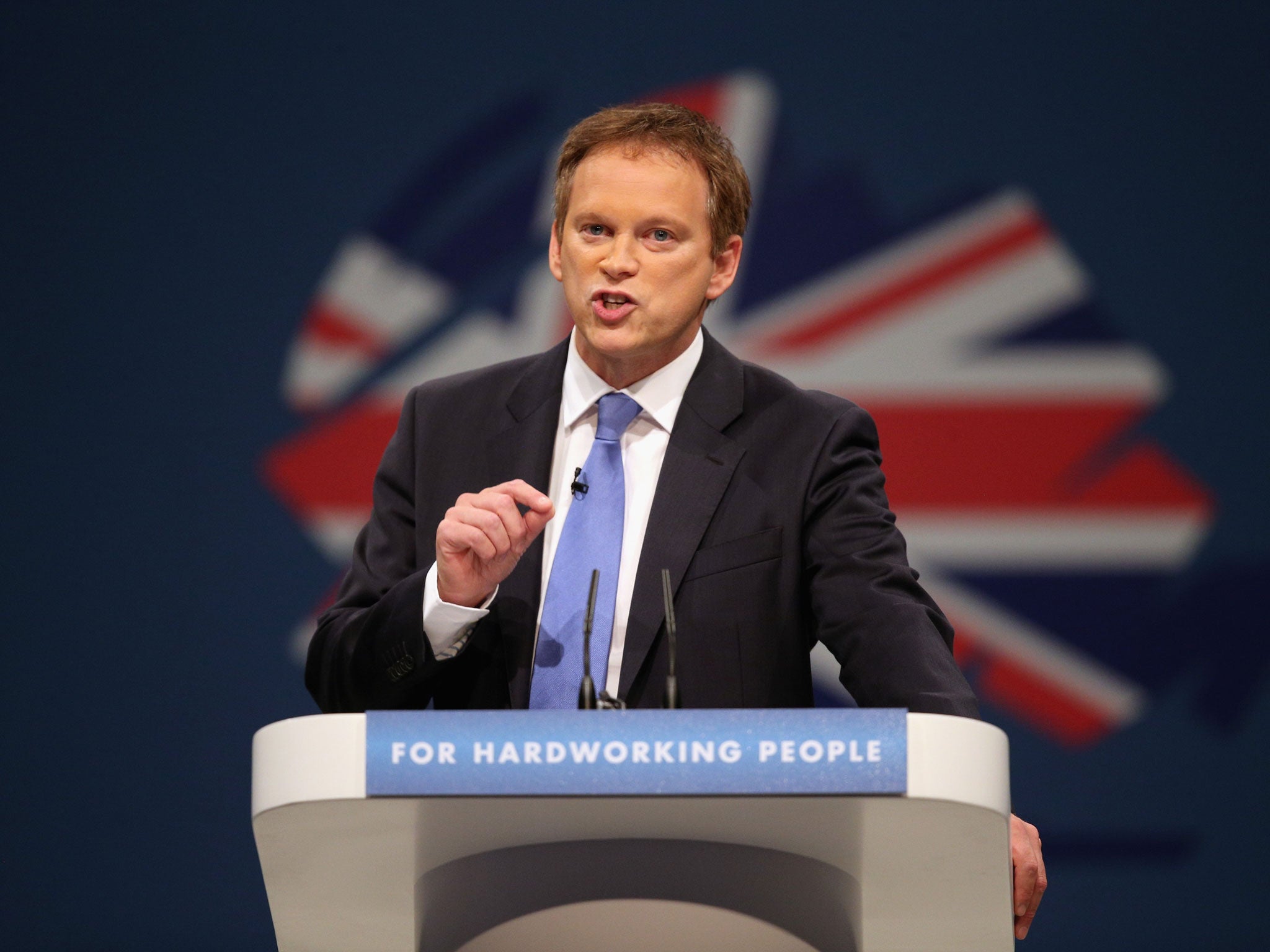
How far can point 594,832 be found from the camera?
1.27m

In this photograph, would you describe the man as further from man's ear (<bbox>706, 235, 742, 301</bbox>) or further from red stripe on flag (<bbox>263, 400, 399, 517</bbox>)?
red stripe on flag (<bbox>263, 400, 399, 517</bbox>)

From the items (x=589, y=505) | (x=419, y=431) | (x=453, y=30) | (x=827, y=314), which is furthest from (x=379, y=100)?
(x=589, y=505)

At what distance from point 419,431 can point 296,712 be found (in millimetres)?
1591

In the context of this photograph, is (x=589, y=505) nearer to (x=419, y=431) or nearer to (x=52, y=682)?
(x=419, y=431)

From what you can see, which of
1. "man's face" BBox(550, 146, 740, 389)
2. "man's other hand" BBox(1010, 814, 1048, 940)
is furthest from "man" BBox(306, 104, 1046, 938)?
"man's other hand" BBox(1010, 814, 1048, 940)

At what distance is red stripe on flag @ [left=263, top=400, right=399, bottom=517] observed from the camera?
3.55 meters

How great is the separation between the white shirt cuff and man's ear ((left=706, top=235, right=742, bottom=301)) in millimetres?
596

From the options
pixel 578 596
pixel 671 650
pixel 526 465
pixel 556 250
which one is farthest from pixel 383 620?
pixel 556 250

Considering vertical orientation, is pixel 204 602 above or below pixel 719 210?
below

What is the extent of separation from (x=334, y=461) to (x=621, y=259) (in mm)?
1799

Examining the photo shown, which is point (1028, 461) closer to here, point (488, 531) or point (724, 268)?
point (724, 268)

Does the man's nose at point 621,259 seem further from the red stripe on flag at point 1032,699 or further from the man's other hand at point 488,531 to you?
the red stripe on flag at point 1032,699

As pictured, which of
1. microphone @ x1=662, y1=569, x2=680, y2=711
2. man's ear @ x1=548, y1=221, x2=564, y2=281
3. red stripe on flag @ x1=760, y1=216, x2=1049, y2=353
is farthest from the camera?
red stripe on flag @ x1=760, y1=216, x2=1049, y2=353

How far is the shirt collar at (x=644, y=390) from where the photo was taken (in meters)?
1.99
